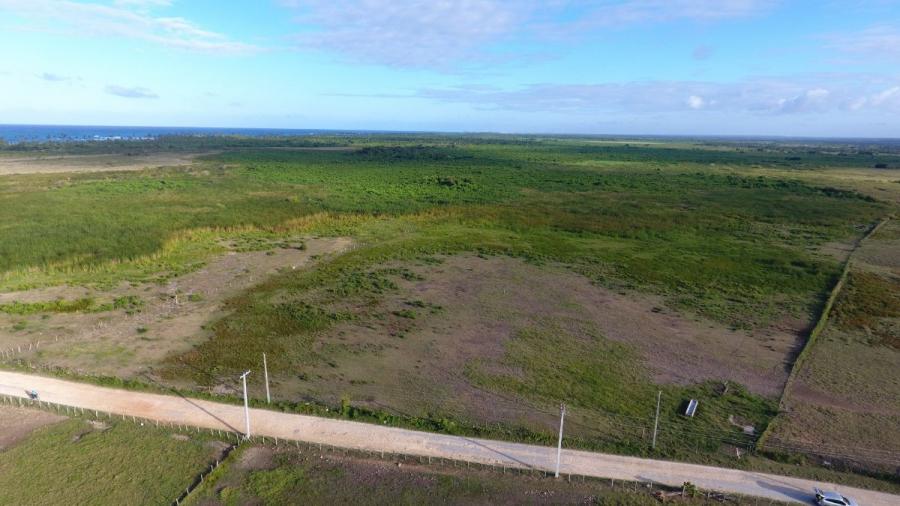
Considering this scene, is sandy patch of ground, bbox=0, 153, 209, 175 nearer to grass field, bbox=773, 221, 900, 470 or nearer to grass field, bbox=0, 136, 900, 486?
grass field, bbox=0, 136, 900, 486

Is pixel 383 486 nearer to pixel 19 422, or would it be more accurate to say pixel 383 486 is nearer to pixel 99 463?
pixel 99 463

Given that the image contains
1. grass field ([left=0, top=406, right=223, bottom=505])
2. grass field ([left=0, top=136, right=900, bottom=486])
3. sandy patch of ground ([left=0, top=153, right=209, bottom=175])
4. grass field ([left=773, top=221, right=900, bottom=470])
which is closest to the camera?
grass field ([left=0, top=406, right=223, bottom=505])

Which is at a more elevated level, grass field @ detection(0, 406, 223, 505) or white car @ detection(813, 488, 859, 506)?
white car @ detection(813, 488, 859, 506)

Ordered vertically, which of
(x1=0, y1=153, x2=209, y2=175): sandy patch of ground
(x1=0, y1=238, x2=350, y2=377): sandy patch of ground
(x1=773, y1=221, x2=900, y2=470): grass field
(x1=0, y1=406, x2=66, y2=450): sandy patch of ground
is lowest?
(x1=773, y1=221, x2=900, y2=470): grass field

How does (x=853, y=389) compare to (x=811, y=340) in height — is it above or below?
below

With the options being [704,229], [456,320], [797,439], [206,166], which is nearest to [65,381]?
[456,320]

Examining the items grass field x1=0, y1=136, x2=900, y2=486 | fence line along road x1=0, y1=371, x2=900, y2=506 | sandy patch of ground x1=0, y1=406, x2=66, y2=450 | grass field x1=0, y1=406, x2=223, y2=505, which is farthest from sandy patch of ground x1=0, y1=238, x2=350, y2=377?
grass field x1=0, y1=406, x2=223, y2=505

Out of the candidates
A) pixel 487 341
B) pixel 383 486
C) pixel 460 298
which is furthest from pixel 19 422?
pixel 460 298
